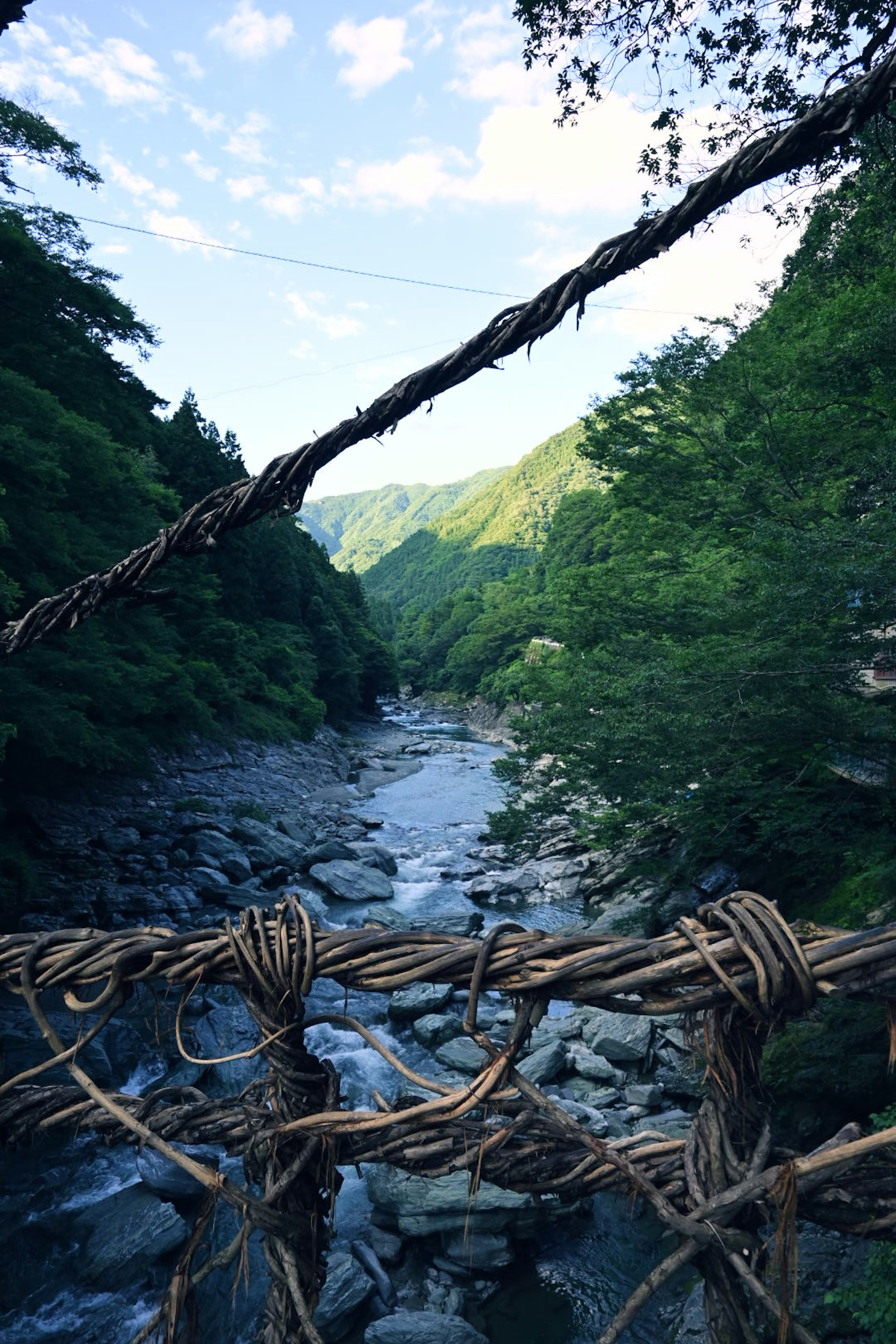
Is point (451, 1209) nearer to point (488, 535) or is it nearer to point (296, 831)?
point (296, 831)

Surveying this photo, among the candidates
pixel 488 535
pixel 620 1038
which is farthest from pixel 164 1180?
pixel 488 535

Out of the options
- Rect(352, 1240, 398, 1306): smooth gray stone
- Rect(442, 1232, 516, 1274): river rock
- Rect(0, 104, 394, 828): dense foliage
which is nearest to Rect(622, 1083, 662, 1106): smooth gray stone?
Rect(442, 1232, 516, 1274): river rock

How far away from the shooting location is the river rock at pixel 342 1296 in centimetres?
452

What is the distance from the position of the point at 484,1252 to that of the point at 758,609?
19.9 feet

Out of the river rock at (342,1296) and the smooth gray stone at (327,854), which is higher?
the river rock at (342,1296)

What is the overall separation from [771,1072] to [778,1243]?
5951mm

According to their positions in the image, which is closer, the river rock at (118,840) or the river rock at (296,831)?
the river rock at (118,840)

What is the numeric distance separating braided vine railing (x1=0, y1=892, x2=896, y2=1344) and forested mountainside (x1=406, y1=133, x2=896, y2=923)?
5.94m

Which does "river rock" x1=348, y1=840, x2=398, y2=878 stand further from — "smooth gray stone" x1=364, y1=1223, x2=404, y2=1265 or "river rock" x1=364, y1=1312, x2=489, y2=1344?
"river rock" x1=364, y1=1312, x2=489, y2=1344

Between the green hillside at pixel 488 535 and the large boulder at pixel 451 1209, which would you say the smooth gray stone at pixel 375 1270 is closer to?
the large boulder at pixel 451 1209

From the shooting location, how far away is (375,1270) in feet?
16.7

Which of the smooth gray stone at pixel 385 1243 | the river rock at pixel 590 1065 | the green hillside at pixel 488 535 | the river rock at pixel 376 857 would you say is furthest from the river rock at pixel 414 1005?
the green hillside at pixel 488 535

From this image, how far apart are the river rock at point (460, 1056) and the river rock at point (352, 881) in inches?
250

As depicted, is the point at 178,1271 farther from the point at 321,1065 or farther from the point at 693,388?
the point at 693,388
